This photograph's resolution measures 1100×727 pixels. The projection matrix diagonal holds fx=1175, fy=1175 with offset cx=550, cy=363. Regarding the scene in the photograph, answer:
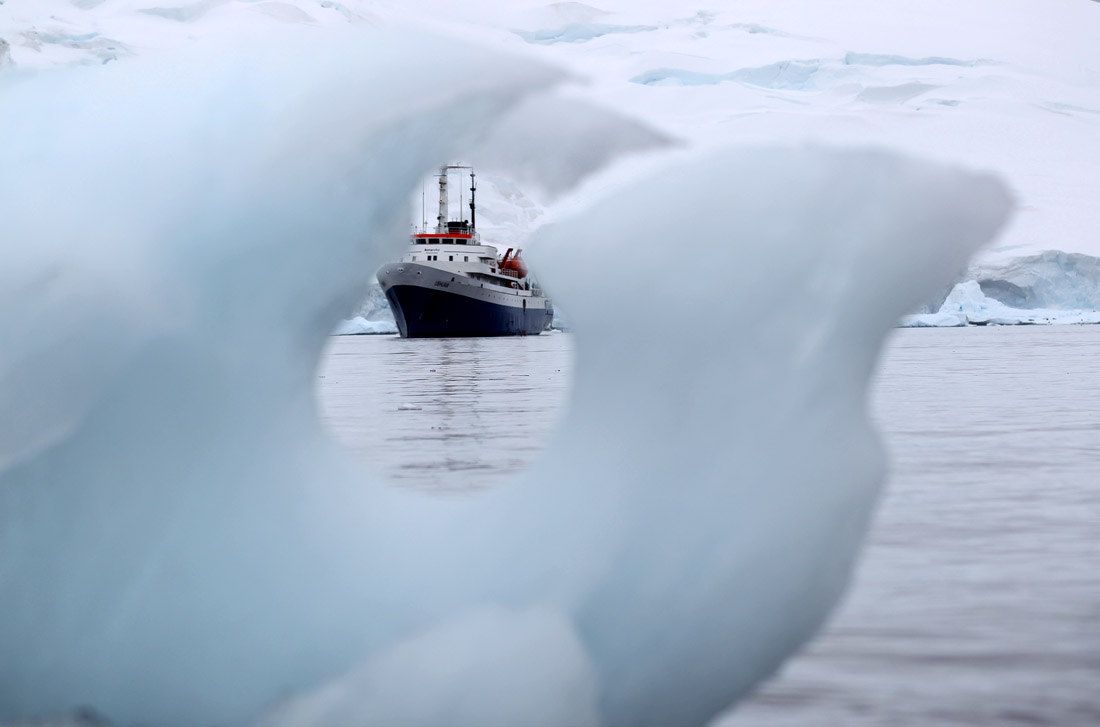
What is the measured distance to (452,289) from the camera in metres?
39.8

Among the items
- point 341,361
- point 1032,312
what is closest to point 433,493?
point 341,361

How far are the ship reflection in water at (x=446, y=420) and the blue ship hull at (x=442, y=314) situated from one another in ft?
71.0

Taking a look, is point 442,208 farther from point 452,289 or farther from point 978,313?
point 978,313

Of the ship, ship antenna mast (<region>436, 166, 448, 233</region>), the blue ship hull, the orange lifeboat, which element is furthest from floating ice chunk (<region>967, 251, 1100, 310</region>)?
ship antenna mast (<region>436, 166, 448, 233</region>)

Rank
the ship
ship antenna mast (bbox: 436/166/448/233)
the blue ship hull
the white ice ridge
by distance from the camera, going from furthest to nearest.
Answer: ship antenna mast (bbox: 436/166/448/233), the blue ship hull, the ship, the white ice ridge

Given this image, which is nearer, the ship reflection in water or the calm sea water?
the calm sea water

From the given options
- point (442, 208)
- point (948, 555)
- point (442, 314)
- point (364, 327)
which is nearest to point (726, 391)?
point (948, 555)

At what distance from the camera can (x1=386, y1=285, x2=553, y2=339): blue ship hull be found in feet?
129

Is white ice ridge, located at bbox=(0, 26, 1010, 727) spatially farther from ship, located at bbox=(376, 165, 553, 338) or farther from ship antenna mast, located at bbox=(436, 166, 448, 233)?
ship antenna mast, located at bbox=(436, 166, 448, 233)

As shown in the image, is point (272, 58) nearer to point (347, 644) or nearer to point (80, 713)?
point (347, 644)

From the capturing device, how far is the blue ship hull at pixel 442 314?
39375 millimetres

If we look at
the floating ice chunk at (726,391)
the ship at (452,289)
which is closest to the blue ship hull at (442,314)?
the ship at (452,289)

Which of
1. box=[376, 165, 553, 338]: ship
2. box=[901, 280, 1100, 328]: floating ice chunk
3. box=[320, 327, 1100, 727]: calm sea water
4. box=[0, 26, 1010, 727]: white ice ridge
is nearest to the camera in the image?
box=[0, 26, 1010, 727]: white ice ridge

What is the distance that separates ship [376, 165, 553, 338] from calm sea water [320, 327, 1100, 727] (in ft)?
94.3
